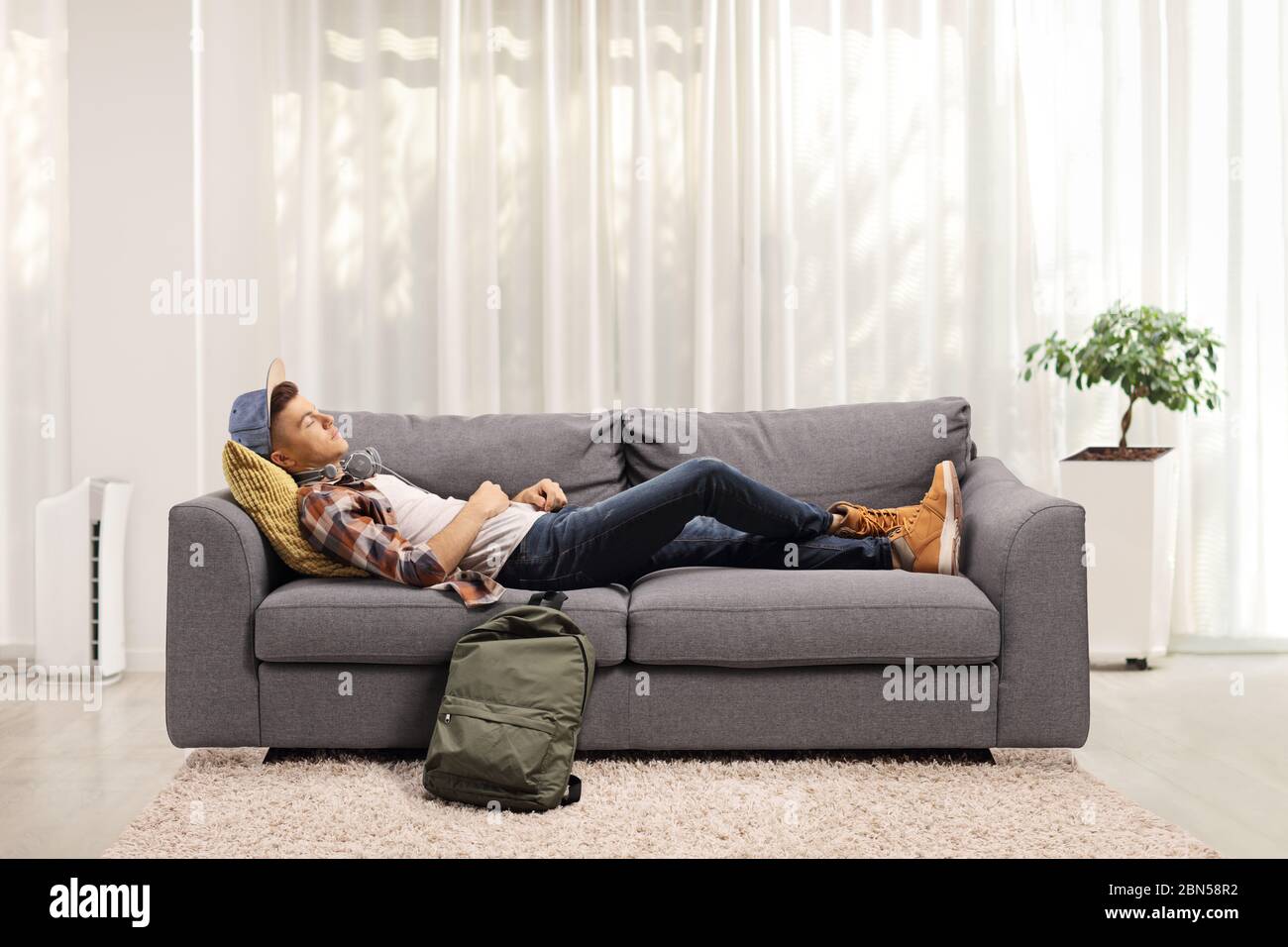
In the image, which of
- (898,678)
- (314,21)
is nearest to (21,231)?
(314,21)

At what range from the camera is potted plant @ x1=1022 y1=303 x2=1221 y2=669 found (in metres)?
3.38

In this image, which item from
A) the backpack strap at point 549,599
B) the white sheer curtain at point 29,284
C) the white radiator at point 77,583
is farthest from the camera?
the white sheer curtain at point 29,284

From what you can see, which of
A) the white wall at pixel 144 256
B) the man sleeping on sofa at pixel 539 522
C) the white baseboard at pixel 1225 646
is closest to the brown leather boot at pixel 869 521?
the man sleeping on sofa at pixel 539 522

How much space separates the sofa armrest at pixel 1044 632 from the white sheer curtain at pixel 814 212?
1.47 metres

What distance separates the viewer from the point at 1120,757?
2.51 metres

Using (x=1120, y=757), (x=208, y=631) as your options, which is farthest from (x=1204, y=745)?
(x=208, y=631)

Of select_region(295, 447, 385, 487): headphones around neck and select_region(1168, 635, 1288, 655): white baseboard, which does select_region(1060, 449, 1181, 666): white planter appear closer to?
select_region(1168, 635, 1288, 655): white baseboard

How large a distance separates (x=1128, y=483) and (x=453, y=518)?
7.18 feet

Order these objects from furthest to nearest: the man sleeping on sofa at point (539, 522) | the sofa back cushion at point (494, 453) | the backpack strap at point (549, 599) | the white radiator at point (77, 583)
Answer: the white radiator at point (77, 583)
the sofa back cushion at point (494, 453)
the man sleeping on sofa at point (539, 522)
the backpack strap at point (549, 599)

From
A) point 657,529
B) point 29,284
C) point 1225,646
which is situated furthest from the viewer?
point 1225,646

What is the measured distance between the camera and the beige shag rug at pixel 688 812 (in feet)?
6.21

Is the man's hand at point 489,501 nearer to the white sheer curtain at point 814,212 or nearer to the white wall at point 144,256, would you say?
the white sheer curtain at point 814,212

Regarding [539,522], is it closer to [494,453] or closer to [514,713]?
[494,453]
